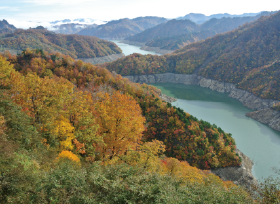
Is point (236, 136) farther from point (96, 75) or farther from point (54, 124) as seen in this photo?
point (54, 124)

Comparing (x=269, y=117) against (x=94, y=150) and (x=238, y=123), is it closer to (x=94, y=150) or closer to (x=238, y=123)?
(x=238, y=123)

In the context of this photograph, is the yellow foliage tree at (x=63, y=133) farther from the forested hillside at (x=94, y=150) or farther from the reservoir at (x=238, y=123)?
the reservoir at (x=238, y=123)

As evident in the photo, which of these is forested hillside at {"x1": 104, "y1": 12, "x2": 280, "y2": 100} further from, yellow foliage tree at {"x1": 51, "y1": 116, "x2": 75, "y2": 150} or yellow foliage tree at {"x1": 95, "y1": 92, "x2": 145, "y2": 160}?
yellow foliage tree at {"x1": 51, "y1": 116, "x2": 75, "y2": 150}

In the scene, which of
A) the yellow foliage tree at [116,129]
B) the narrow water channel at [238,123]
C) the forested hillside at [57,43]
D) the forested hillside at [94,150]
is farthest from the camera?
the forested hillside at [57,43]

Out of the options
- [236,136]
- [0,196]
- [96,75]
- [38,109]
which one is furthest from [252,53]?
[0,196]

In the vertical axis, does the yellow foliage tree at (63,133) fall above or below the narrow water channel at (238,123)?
above

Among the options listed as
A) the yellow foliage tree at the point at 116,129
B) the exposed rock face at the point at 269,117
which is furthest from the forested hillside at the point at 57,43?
the exposed rock face at the point at 269,117
